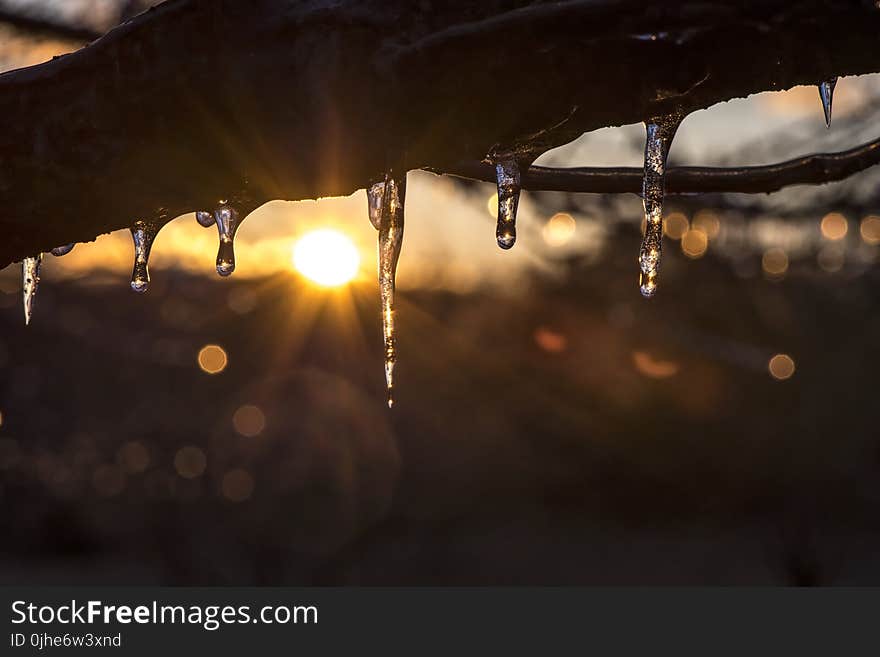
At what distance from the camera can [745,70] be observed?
47.5 inches

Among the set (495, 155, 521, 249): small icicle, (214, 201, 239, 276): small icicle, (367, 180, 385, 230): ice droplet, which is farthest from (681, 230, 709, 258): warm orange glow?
(214, 201, 239, 276): small icicle

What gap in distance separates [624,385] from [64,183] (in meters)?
11.7

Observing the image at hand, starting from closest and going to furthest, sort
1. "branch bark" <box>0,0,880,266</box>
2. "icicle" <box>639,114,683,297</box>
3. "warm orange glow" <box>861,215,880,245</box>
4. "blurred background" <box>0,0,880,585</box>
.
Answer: "branch bark" <box>0,0,880,266</box> < "icicle" <box>639,114,683,297</box> < "warm orange glow" <box>861,215,880,245</box> < "blurred background" <box>0,0,880,585</box>

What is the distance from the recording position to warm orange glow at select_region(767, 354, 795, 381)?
1252cm

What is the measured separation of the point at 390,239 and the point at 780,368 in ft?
39.0

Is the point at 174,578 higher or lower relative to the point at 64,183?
lower

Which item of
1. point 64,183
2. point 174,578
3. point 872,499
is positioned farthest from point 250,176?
point 872,499

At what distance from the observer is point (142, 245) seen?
1756mm

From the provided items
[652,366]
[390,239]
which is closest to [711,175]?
[390,239]

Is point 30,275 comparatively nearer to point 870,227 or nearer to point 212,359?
point 870,227

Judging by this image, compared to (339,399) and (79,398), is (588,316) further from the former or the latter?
(79,398)

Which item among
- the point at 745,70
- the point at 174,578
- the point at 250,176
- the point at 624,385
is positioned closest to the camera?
the point at 745,70

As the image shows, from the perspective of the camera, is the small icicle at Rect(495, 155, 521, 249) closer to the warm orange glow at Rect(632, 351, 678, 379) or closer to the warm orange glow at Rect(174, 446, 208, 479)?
the warm orange glow at Rect(174, 446, 208, 479)

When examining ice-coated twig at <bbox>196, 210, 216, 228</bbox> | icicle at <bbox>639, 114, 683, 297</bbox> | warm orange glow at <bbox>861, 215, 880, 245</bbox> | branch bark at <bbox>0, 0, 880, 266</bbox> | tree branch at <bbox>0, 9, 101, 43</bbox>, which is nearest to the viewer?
branch bark at <bbox>0, 0, 880, 266</bbox>
